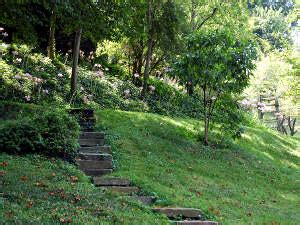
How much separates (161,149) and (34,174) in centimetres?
471

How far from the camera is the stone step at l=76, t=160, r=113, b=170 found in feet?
30.7

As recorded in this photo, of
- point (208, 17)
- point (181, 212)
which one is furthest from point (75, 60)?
point (208, 17)

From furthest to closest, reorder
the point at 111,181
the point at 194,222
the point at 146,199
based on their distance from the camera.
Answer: the point at 111,181
the point at 146,199
the point at 194,222

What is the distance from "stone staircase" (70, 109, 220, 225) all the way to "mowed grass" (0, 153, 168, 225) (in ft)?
1.50

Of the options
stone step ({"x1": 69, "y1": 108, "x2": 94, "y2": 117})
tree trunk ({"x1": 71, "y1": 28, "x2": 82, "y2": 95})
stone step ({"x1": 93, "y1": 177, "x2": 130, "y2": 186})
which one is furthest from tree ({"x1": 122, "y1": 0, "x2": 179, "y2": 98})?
stone step ({"x1": 93, "y1": 177, "x2": 130, "y2": 186})

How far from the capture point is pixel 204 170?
11047 millimetres

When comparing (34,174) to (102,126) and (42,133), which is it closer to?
(42,133)

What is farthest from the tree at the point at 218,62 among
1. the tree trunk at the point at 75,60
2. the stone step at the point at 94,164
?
the stone step at the point at 94,164

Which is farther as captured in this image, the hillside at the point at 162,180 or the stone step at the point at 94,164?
the stone step at the point at 94,164

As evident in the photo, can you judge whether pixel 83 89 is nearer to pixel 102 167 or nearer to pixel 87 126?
pixel 87 126

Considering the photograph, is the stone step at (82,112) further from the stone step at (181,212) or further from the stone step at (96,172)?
the stone step at (181,212)

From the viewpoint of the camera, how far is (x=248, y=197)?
961cm

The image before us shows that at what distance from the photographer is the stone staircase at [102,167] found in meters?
7.38

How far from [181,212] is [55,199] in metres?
2.30
